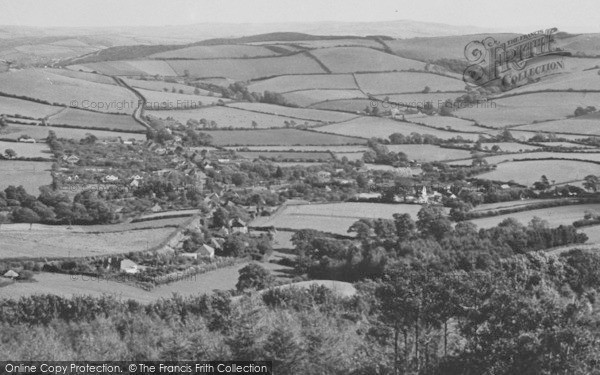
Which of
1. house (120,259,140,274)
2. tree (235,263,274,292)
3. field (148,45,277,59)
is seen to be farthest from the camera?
field (148,45,277,59)

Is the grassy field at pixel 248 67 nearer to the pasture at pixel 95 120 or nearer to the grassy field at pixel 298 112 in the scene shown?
the grassy field at pixel 298 112

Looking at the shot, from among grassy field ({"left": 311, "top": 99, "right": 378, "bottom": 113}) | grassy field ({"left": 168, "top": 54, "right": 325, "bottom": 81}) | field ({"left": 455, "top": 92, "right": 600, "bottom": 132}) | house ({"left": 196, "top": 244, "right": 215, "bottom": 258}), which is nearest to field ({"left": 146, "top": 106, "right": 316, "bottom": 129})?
grassy field ({"left": 311, "top": 99, "right": 378, "bottom": 113})

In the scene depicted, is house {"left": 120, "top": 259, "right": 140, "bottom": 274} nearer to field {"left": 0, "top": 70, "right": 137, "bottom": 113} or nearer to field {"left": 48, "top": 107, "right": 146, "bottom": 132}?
field {"left": 48, "top": 107, "right": 146, "bottom": 132}

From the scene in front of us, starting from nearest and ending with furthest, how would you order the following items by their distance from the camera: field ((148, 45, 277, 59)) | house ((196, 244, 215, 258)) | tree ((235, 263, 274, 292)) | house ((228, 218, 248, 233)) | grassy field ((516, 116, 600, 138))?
tree ((235, 263, 274, 292))
house ((196, 244, 215, 258))
house ((228, 218, 248, 233))
grassy field ((516, 116, 600, 138))
field ((148, 45, 277, 59))

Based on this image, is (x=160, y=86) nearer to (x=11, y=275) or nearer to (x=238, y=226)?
(x=238, y=226)

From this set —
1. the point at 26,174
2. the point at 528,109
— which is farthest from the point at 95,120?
the point at 528,109

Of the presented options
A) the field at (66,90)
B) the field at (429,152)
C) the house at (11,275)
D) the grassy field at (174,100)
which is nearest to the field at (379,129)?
the field at (429,152)
